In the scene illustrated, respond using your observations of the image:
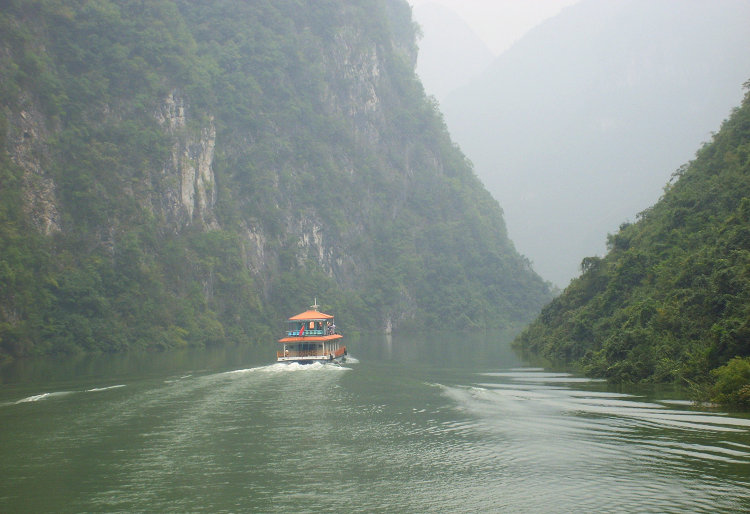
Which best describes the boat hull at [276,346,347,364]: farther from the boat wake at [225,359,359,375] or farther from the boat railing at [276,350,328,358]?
the boat wake at [225,359,359,375]

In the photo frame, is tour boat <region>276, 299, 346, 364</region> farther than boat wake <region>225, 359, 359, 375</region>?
Yes

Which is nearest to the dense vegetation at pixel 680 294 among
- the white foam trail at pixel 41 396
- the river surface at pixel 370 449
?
the river surface at pixel 370 449

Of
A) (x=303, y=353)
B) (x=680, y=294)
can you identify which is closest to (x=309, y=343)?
(x=303, y=353)

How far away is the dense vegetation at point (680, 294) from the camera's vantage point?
23656mm

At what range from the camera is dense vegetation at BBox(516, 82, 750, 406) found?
2366 centimetres

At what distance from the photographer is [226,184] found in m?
93.4

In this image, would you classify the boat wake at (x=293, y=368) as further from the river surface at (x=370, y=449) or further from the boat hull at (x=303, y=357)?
the river surface at (x=370, y=449)

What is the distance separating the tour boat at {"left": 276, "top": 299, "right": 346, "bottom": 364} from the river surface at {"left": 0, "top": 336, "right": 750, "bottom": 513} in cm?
1053

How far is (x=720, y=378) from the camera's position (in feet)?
70.3

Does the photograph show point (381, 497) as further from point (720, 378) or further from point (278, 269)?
point (278, 269)

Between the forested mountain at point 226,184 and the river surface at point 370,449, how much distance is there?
111 ft

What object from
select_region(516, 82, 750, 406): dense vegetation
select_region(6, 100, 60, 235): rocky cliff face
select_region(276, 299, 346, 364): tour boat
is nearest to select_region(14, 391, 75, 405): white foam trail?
select_region(276, 299, 346, 364): tour boat

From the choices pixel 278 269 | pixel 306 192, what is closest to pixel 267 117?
pixel 306 192

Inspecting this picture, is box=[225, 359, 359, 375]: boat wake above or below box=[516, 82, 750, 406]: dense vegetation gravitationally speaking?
below
